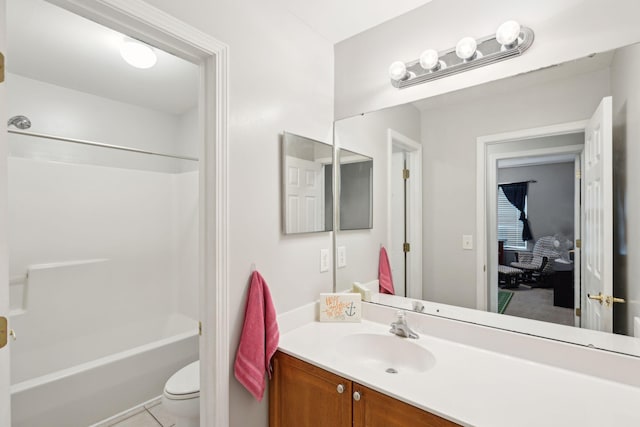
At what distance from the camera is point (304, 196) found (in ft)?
5.38

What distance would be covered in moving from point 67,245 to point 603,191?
333 cm

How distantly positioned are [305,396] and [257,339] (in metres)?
0.31

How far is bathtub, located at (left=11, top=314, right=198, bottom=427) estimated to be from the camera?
1.75 metres

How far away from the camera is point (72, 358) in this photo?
2.32 m

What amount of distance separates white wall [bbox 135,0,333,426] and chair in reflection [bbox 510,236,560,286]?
3.30ft

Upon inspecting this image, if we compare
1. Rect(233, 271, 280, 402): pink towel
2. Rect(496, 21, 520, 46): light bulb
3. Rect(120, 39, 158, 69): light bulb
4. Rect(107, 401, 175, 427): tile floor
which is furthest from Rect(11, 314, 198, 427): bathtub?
Rect(496, 21, 520, 46): light bulb

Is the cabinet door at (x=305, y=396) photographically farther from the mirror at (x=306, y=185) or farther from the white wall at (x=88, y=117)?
the white wall at (x=88, y=117)

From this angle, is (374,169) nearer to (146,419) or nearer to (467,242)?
(467,242)

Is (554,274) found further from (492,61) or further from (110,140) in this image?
(110,140)

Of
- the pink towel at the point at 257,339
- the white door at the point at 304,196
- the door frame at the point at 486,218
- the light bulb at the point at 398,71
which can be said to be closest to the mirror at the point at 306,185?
the white door at the point at 304,196

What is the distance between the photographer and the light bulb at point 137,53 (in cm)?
177

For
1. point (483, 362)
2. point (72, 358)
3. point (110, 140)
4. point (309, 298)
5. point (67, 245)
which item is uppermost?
point (110, 140)

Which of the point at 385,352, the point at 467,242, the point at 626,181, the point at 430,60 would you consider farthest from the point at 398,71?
the point at 385,352

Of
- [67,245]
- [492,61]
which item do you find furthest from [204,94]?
[67,245]
